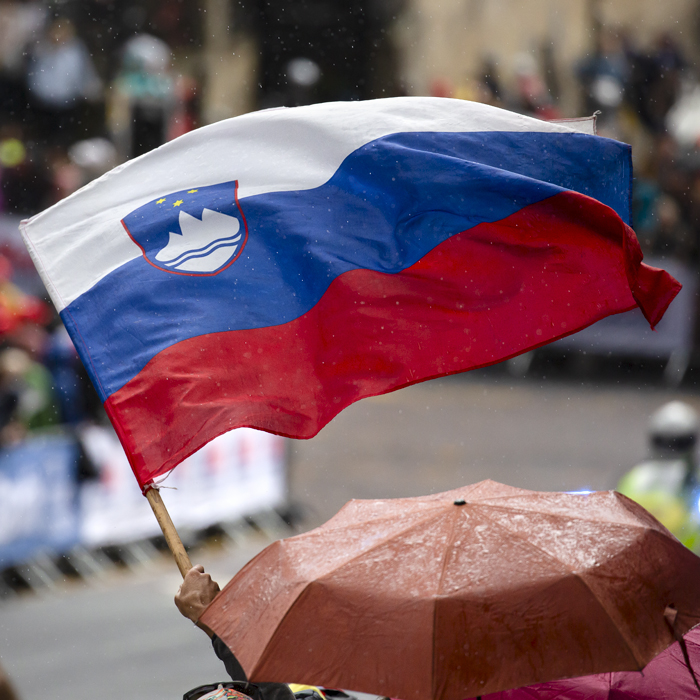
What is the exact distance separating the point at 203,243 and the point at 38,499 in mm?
4897

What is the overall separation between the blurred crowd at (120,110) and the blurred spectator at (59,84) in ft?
0.06

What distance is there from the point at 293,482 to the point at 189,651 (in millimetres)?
4039

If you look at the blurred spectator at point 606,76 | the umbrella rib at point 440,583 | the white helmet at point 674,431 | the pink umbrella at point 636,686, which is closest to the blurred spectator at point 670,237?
the blurred spectator at point 606,76

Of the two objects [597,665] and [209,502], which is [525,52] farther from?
[597,665]

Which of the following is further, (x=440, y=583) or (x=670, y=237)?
(x=670, y=237)

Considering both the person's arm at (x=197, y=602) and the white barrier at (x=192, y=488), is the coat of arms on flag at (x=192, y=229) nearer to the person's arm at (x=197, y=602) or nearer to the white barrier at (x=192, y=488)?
the person's arm at (x=197, y=602)

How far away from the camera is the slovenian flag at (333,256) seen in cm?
351

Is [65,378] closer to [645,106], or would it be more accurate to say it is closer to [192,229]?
[192,229]

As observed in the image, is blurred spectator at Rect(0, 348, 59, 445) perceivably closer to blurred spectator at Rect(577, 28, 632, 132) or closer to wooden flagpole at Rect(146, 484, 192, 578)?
wooden flagpole at Rect(146, 484, 192, 578)

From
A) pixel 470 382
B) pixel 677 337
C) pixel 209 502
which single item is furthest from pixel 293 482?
pixel 677 337

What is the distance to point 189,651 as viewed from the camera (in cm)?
718

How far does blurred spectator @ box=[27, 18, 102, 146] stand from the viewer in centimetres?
1350

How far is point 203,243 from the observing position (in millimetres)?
3746

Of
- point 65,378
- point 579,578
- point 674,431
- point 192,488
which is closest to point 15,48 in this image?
point 65,378
